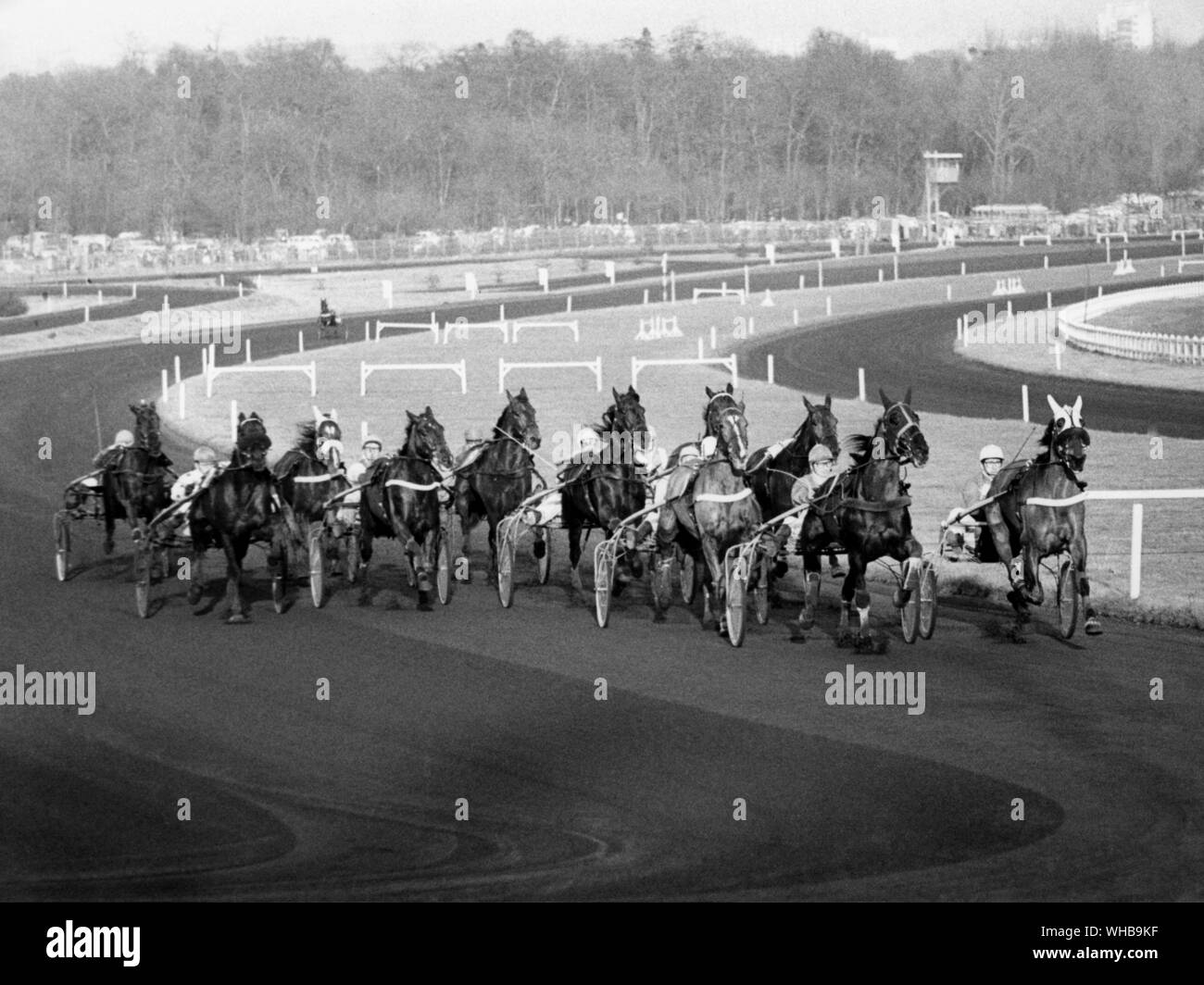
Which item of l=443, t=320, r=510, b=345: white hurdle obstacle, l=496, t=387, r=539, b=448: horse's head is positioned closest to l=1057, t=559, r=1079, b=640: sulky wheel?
l=496, t=387, r=539, b=448: horse's head

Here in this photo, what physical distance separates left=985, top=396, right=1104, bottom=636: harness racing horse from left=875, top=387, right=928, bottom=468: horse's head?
983 mm

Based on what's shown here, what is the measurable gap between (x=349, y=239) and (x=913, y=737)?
73370 millimetres

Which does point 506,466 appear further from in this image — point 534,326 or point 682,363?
point 534,326

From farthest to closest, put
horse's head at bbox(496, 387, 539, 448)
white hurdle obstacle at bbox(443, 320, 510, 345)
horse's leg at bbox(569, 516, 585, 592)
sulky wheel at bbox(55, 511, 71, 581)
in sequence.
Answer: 1. white hurdle obstacle at bbox(443, 320, 510, 345)
2. sulky wheel at bbox(55, 511, 71, 581)
3. horse's leg at bbox(569, 516, 585, 592)
4. horse's head at bbox(496, 387, 539, 448)

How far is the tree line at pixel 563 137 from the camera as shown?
297 feet

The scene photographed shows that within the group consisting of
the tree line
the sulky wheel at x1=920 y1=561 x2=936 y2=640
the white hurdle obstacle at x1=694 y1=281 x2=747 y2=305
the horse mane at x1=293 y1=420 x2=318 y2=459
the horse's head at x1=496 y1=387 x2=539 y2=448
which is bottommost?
the sulky wheel at x1=920 y1=561 x2=936 y2=640

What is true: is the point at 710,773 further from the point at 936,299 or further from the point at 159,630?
the point at 936,299

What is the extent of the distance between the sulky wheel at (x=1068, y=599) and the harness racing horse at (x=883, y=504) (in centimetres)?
105

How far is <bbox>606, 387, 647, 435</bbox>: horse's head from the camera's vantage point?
14.5 metres

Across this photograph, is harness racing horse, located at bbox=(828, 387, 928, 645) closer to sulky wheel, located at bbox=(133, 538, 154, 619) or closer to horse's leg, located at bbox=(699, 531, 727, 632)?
horse's leg, located at bbox=(699, 531, 727, 632)

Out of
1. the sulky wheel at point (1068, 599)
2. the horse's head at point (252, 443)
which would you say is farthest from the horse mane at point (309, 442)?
the sulky wheel at point (1068, 599)

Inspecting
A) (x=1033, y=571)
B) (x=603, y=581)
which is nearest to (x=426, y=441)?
(x=603, y=581)

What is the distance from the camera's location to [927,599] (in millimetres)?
12859

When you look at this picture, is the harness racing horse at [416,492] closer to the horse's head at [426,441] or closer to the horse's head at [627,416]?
the horse's head at [426,441]
